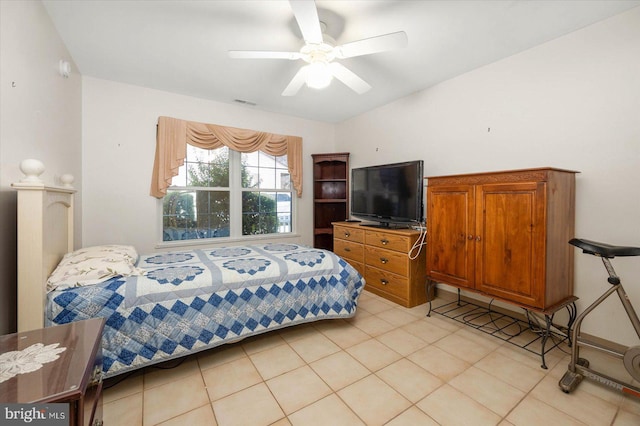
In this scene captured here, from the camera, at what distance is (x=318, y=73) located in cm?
205

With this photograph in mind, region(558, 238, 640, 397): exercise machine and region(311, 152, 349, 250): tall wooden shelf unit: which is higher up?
region(311, 152, 349, 250): tall wooden shelf unit

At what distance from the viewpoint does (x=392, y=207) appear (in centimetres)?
319

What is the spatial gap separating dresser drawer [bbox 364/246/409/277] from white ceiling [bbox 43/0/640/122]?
76.3 inches

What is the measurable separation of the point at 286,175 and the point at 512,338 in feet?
11.2

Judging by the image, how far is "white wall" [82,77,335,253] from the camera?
293 cm

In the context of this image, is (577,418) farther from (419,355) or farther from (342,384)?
(342,384)

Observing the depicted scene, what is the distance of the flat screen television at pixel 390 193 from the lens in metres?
2.88

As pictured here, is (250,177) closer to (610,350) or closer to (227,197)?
(227,197)

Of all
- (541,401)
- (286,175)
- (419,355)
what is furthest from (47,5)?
(541,401)

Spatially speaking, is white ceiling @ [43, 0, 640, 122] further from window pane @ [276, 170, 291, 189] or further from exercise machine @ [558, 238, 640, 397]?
exercise machine @ [558, 238, 640, 397]

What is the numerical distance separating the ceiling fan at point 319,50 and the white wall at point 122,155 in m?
1.88

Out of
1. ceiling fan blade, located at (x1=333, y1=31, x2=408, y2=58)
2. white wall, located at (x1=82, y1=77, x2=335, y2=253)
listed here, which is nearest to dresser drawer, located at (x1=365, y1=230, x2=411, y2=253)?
ceiling fan blade, located at (x1=333, y1=31, x2=408, y2=58)

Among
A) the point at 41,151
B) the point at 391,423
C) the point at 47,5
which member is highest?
the point at 47,5

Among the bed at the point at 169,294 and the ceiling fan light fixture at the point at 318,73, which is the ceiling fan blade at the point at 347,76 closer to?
the ceiling fan light fixture at the point at 318,73
